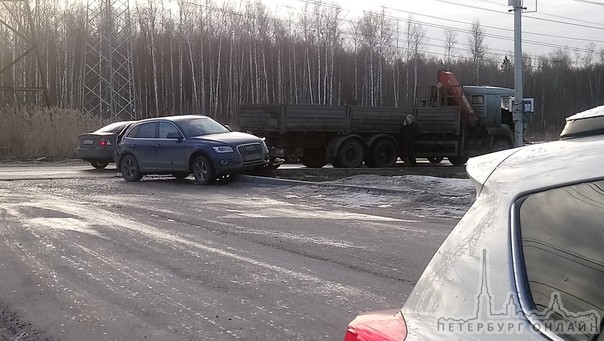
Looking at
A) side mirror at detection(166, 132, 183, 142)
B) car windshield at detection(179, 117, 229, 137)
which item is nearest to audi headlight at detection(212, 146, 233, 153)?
car windshield at detection(179, 117, 229, 137)

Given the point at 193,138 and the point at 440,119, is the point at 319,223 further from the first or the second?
the point at 440,119

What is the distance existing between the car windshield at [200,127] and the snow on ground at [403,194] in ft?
10.6

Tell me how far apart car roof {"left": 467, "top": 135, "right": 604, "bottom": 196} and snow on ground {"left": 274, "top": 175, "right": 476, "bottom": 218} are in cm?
868

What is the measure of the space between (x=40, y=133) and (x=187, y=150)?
15.8 meters

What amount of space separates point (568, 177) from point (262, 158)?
49.1 feet

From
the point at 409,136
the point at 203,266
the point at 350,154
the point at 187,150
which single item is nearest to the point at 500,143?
the point at 409,136

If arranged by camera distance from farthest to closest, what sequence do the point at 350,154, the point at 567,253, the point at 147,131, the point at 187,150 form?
the point at 350,154, the point at 147,131, the point at 187,150, the point at 567,253

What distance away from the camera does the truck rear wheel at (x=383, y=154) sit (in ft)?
71.9

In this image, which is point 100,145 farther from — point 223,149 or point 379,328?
point 379,328

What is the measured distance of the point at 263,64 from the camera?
221 ft

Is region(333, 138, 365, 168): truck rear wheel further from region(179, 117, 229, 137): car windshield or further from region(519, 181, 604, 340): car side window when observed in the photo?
region(519, 181, 604, 340): car side window

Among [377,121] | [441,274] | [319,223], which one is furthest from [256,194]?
[441,274]

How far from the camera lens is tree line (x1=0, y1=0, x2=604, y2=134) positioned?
6238 cm

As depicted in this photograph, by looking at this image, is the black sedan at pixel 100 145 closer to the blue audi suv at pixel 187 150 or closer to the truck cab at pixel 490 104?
the blue audi suv at pixel 187 150
